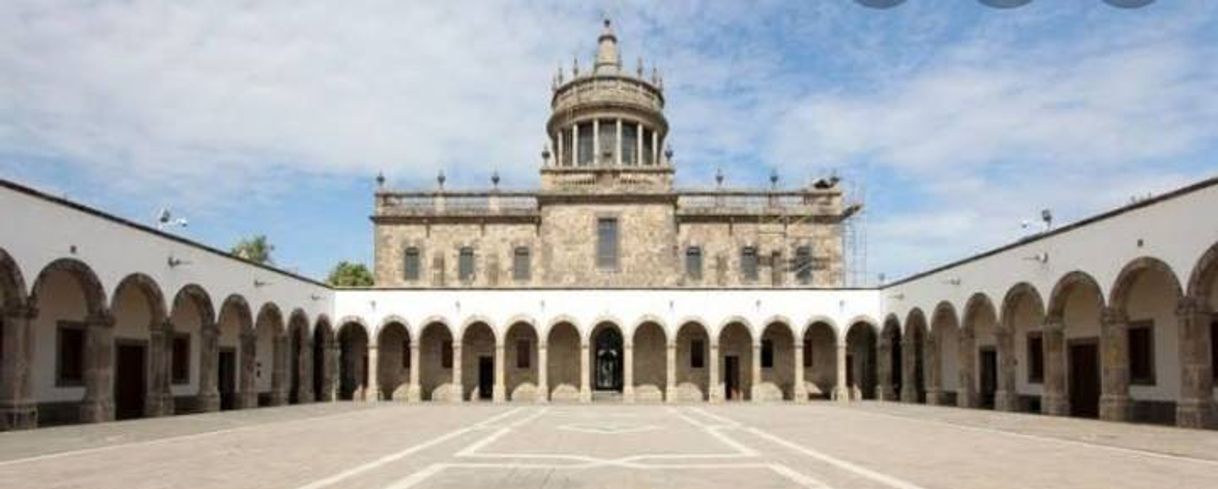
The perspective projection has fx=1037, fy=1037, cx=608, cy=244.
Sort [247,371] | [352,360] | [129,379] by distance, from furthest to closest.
Result: [352,360] < [247,371] < [129,379]

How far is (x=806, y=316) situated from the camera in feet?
129

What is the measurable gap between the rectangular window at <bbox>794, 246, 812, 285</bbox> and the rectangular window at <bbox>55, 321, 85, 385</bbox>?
27.6 metres

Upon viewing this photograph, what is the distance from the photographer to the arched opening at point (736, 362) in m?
41.0

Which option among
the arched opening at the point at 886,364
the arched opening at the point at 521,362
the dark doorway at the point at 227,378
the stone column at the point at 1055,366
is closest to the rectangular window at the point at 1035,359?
the stone column at the point at 1055,366

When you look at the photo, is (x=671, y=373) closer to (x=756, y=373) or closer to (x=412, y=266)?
(x=756, y=373)

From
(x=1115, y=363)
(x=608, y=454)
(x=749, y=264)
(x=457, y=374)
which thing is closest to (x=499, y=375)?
(x=457, y=374)

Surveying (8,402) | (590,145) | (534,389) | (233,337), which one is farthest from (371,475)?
(590,145)

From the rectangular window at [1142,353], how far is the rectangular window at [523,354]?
73.2 ft

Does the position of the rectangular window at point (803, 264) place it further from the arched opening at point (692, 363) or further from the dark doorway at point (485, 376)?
the dark doorway at point (485, 376)

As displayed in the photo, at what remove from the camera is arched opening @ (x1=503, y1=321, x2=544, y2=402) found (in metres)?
40.8

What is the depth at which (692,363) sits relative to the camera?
135 ft

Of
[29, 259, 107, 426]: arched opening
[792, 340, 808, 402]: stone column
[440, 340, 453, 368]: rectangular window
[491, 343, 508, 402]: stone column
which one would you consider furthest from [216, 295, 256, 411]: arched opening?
[792, 340, 808, 402]: stone column

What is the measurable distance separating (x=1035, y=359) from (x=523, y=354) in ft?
63.2

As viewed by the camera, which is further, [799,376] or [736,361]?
[736,361]
